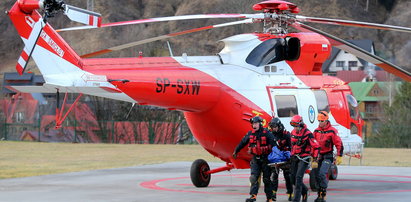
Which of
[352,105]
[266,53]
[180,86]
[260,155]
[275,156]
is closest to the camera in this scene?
[260,155]

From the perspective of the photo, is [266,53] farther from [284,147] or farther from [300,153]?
[300,153]

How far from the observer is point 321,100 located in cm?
1822

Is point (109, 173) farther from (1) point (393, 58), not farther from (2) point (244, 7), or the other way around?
(1) point (393, 58)

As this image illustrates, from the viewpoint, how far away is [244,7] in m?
76.9

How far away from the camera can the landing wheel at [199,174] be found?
1772cm

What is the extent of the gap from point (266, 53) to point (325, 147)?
352cm

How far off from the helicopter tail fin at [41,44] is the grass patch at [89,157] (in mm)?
8286

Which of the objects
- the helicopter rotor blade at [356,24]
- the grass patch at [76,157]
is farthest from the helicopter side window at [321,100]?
the grass patch at [76,157]

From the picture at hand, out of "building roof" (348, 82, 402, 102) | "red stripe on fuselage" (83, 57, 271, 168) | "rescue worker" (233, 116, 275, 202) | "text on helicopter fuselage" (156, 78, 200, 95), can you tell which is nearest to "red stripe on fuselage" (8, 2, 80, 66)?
"red stripe on fuselage" (83, 57, 271, 168)

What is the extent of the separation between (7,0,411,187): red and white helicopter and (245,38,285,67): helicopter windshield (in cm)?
2

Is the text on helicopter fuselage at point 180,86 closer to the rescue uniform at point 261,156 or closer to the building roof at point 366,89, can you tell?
the rescue uniform at point 261,156

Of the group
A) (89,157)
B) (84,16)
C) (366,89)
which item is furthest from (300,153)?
(366,89)

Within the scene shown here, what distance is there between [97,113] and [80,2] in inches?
1450

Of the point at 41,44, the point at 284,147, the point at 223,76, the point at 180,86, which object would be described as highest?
the point at 41,44
